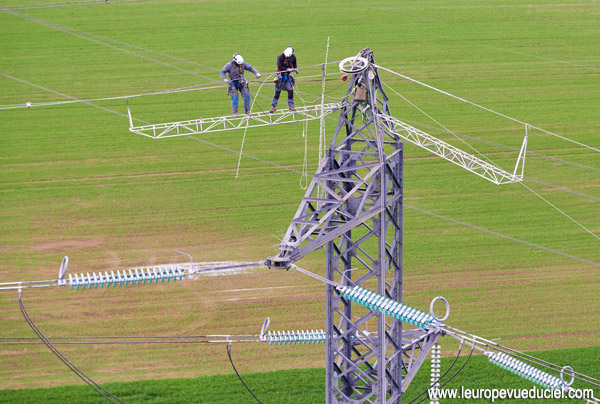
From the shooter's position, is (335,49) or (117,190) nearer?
(117,190)

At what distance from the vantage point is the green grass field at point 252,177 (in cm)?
4200

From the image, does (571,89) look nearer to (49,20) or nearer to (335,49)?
(335,49)

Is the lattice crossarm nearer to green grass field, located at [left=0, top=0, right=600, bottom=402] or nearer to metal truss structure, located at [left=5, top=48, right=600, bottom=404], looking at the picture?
metal truss structure, located at [left=5, top=48, right=600, bottom=404]

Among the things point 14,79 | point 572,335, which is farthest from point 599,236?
point 14,79

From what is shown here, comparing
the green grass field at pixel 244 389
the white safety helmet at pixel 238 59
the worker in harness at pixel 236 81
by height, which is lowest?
the green grass field at pixel 244 389

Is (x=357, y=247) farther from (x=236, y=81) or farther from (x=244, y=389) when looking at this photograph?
(x=244, y=389)

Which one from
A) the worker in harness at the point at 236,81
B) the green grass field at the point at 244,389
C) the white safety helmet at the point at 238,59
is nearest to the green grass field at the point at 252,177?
the green grass field at the point at 244,389

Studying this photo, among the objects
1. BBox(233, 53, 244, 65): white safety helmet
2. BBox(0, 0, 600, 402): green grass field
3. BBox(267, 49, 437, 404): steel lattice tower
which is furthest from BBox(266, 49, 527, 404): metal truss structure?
BBox(0, 0, 600, 402): green grass field

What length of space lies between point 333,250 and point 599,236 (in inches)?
1086

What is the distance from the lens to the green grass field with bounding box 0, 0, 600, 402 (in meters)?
42.0

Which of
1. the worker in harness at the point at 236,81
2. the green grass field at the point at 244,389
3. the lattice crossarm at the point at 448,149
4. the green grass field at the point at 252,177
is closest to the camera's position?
the lattice crossarm at the point at 448,149

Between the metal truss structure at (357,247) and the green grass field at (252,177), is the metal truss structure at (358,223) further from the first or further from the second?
the green grass field at (252,177)

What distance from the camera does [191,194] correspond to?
53625 mm

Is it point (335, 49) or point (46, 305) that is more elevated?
point (335, 49)
